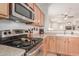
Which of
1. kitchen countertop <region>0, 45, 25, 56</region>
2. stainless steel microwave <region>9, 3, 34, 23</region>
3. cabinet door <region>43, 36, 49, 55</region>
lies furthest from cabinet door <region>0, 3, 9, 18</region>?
cabinet door <region>43, 36, 49, 55</region>

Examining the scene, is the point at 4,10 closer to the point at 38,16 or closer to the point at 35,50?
the point at 38,16

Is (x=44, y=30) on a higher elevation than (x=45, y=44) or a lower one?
higher

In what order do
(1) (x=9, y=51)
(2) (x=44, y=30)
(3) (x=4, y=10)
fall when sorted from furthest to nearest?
(2) (x=44, y=30)
(1) (x=9, y=51)
(3) (x=4, y=10)

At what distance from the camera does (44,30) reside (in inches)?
51.3

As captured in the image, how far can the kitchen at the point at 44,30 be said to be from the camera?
4.16 ft

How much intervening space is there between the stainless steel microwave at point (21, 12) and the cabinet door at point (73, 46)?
18.6 inches

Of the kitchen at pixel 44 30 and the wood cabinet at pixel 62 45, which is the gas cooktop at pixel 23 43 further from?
the wood cabinet at pixel 62 45

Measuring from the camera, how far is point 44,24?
1311 mm

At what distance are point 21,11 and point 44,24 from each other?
0.27 meters

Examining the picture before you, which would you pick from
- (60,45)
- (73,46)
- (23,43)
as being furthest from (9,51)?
(73,46)

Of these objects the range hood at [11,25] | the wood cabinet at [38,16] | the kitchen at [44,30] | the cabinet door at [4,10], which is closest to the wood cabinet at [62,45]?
the kitchen at [44,30]

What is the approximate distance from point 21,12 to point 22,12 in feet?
0.05

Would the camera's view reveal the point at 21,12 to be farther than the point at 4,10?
Yes

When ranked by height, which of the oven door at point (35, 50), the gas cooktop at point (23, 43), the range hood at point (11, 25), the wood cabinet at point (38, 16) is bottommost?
the oven door at point (35, 50)
